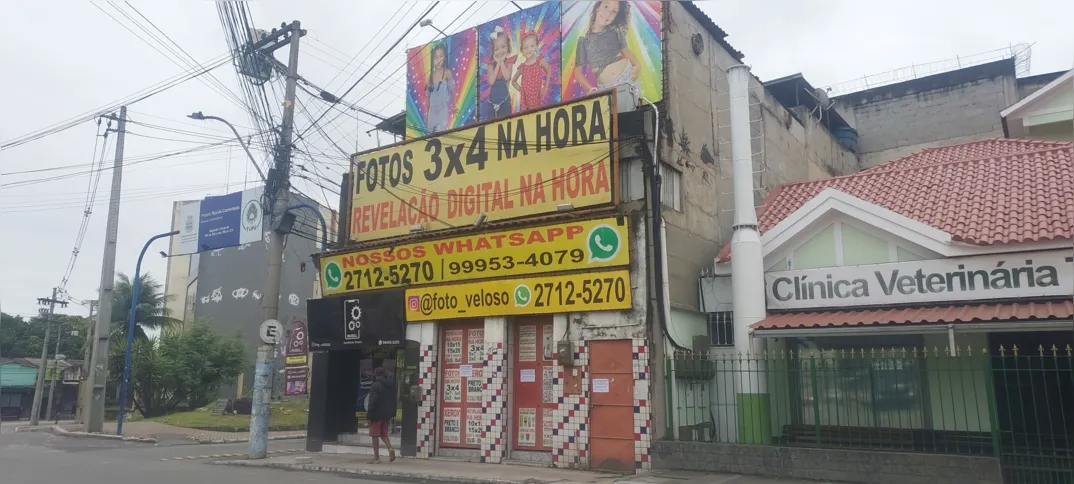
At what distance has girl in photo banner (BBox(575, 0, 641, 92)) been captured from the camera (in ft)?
48.0

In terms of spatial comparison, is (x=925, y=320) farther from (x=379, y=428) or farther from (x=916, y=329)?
(x=379, y=428)

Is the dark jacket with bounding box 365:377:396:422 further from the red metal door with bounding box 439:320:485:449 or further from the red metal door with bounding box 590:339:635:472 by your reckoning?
the red metal door with bounding box 590:339:635:472

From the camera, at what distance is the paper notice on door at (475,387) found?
14281mm

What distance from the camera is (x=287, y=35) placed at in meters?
16.6

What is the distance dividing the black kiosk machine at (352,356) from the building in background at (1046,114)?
48.9 feet

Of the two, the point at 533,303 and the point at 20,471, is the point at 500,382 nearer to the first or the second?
the point at 533,303

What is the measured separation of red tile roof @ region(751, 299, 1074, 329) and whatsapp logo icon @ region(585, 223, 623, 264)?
8.97 feet

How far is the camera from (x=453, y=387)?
14.7 metres

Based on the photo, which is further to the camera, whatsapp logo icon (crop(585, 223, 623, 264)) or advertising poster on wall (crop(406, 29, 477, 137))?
advertising poster on wall (crop(406, 29, 477, 137))

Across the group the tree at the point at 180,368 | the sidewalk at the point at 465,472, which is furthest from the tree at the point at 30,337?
the sidewalk at the point at 465,472

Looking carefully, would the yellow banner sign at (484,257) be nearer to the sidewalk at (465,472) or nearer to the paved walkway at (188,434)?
the sidewalk at (465,472)

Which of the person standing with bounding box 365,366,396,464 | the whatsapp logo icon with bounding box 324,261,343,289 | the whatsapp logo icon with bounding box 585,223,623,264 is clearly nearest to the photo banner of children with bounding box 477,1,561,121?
the whatsapp logo icon with bounding box 585,223,623,264

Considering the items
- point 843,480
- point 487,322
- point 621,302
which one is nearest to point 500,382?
point 487,322

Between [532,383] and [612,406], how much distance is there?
1.94 metres
